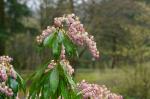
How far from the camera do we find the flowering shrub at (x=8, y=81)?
13.8ft

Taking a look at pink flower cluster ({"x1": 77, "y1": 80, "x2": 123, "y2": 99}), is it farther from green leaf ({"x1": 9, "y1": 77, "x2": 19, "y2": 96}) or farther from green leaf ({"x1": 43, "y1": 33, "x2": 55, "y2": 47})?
Answer: green leaf ({"x1": 9, "y1": 77, "x2": 19, "y2": 96})

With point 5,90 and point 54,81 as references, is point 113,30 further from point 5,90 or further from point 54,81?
point 54,81

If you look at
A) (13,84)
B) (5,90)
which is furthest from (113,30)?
(5,90)

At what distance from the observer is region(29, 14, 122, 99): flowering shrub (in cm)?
396

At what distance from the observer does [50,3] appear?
27.0 metres

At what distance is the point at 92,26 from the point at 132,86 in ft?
17.1

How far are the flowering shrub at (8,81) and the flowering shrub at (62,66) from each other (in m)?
0.24

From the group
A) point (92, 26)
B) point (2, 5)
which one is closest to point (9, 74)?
point (92, 26)

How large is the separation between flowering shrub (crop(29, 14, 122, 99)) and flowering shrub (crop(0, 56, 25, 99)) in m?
0.24

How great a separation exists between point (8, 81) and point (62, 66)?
0.61m

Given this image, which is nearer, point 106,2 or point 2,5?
point 106,2

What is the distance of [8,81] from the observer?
4.39 m

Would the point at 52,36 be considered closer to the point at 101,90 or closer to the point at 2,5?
the point at 101,90

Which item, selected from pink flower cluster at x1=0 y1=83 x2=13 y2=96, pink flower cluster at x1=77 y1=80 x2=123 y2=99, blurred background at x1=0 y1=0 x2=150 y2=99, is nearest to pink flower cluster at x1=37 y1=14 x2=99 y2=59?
pink flower cluster at x1=77 y1=80 x2=123 y2=99
